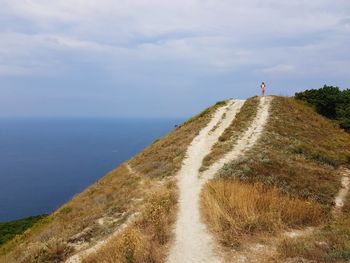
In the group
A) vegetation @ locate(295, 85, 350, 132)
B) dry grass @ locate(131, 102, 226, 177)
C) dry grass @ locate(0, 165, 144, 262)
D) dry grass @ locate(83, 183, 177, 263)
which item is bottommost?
dry grass @ locate(0, 165, 144, 262)

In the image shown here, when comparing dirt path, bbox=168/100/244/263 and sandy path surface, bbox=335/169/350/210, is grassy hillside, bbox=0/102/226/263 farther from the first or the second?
sandy path surface, bbox=335/169/350/210

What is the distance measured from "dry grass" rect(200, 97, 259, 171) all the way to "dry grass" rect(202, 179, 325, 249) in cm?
753

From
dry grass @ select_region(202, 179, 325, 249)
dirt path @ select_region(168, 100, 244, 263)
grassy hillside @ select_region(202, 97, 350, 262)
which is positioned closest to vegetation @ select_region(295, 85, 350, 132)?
grassy hillside @ select_region(202, 97, 350, 262)

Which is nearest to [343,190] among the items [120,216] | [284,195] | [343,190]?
[343,190]

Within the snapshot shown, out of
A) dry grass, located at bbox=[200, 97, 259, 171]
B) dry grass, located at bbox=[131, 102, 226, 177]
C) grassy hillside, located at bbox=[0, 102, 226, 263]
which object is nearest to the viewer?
grassy hillside, located at bbox=[0, 102, 226, 263]

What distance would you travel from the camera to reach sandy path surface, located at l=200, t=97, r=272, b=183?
22506 mm

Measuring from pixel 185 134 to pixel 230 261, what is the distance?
81.9 feet

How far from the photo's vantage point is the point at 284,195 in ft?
57.4

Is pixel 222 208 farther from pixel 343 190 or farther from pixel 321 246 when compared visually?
pixel 343 190

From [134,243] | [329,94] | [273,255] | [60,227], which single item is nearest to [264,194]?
[273,255]

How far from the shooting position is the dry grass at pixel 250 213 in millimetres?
13383

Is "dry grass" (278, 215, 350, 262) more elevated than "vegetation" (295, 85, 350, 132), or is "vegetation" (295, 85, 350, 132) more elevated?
"vegetation" (295, 85, 350, 132)

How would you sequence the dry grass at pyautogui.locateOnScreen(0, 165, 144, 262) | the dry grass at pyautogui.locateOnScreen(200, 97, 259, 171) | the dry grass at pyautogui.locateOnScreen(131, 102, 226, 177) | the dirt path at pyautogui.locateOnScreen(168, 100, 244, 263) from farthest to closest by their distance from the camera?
the dry grass at pyautogui.locateOnScreen(200, 97, 259, 171), the dry grass at pyautogui.locateOnScreen(131, 102, 226, 177), the dry grass at pyautogui.locateOnScreen(0, 165, 144, 262), the dirt path at pyautogui.locateOnScreen(168, 100, 244, 263)

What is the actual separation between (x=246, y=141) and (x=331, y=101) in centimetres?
1977
